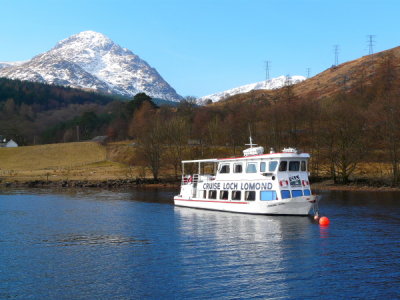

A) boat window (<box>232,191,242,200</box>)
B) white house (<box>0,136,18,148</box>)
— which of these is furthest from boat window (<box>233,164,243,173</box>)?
white house (<box>0,136,18,148</box>)

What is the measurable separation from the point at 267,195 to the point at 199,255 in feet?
64.9

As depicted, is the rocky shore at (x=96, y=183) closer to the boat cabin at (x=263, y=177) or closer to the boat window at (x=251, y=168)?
the boat cabin at (x=263, y=177)

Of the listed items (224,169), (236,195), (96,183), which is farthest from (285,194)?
(96,183)

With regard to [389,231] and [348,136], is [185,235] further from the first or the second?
[348,136]

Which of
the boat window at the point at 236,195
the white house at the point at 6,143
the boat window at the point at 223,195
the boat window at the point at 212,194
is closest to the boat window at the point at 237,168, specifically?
the boat window at the point at 236,195

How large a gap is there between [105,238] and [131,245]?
403cm

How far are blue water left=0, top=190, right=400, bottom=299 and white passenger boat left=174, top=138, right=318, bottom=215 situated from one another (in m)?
1.48

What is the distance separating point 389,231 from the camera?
125ft

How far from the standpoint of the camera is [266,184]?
160 feet

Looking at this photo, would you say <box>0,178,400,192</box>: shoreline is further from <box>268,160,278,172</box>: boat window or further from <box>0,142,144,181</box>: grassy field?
<box>268,160,278,172</box>: boat window

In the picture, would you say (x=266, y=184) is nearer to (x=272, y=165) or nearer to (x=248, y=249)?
(x=272, y=165)

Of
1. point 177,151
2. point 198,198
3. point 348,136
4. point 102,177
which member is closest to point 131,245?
point 198,198

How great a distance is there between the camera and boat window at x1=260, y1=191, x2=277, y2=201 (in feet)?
159

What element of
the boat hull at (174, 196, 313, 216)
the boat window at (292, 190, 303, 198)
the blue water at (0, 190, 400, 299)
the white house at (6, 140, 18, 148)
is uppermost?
the white house at (6, 140, 18, 148)
